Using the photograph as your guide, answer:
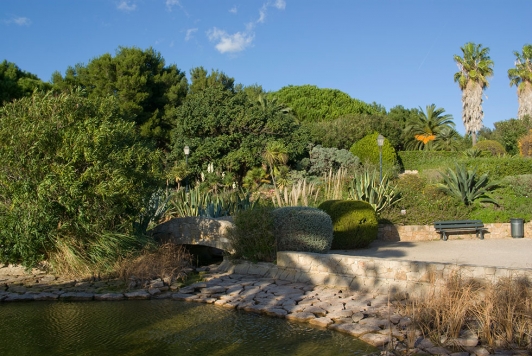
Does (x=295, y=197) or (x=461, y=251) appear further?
(x=295, y=197)

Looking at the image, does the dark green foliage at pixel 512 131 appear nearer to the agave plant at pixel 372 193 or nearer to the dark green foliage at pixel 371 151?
the dark green foliage at pixel 371 151

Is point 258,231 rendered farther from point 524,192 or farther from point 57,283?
point 524,192

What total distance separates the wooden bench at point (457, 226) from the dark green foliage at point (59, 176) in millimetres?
8513

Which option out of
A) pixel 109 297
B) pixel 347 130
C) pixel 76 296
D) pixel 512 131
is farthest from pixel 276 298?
pixel 512 131

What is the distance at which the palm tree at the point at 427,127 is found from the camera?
37969mm

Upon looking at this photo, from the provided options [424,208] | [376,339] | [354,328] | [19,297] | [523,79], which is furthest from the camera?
[523,79]

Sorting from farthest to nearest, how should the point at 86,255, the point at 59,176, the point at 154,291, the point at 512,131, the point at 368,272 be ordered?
the point at 512,131, the point at 86,255, the point at 59,176, the point at 154,291, the point at 368,272

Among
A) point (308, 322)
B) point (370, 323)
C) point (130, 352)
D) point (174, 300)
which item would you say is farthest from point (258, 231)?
point (130, 352)

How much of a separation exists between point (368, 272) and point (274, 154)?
14.0 meters

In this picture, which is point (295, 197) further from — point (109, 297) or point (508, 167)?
point (508, 167)

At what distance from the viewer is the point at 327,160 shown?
23.4 m

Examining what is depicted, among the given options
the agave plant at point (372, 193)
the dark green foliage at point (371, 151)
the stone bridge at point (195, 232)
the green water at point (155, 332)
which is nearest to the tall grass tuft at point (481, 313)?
the green water at point (155, 332)

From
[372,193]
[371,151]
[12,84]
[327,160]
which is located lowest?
[372,193]

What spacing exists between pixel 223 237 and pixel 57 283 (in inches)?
133
